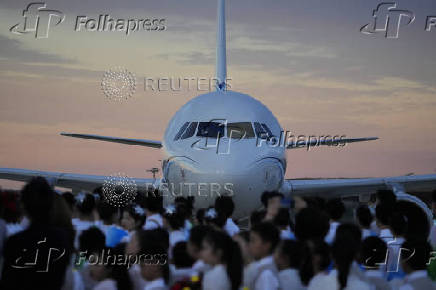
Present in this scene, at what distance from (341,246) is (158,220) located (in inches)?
157

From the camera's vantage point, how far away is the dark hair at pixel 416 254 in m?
6.57

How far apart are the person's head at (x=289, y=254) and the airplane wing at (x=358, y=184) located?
1163 cm

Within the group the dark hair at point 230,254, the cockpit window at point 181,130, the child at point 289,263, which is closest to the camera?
the dark hair at point 230,254

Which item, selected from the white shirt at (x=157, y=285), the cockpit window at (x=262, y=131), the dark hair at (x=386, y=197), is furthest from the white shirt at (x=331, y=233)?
the cockpit window at (x=262, y=131)

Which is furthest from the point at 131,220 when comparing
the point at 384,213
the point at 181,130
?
the point at 181,130

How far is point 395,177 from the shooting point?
18.7 metres

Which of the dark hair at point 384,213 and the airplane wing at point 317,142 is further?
the airplane wing at point 317,142

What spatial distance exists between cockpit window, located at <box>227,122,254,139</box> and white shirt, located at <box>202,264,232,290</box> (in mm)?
9156

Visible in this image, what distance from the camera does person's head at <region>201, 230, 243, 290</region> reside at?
5.86 m

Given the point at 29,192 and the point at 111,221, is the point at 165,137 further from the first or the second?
the point at 29,192

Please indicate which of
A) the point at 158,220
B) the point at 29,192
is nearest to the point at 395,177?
the point at 158,220

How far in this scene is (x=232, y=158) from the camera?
1410 cm

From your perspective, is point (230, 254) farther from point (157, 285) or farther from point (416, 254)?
point (416, 254)

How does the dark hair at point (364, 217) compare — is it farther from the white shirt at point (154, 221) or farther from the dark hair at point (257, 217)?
the white shirt at point (154, 221)
